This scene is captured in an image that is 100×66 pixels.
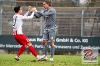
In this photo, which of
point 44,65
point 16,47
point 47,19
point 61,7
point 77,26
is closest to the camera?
point 44,65

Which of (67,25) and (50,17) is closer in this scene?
(50,17)

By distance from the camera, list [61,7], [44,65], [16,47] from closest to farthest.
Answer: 1. [44,65]
2. [16,47]
3. [61,7]

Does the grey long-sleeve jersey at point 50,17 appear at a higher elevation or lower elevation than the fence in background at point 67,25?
higher

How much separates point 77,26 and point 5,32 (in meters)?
3.69

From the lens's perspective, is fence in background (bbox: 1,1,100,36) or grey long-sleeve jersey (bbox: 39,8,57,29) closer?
grey long-sleeve jersey (bbox: 39,8,57,29)

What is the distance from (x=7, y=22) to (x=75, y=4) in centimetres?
1367

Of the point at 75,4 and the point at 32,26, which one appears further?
the point at 75,4

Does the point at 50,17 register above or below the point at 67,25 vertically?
above

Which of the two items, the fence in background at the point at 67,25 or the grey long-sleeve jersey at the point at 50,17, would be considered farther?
the fence in background at the point at 67,25

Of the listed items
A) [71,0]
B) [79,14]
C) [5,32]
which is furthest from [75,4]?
[5,32]

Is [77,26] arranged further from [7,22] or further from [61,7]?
[61,7]

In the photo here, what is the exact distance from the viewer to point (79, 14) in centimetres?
2344

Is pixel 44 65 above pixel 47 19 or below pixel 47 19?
below

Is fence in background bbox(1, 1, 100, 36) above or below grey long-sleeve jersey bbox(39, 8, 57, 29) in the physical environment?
below
